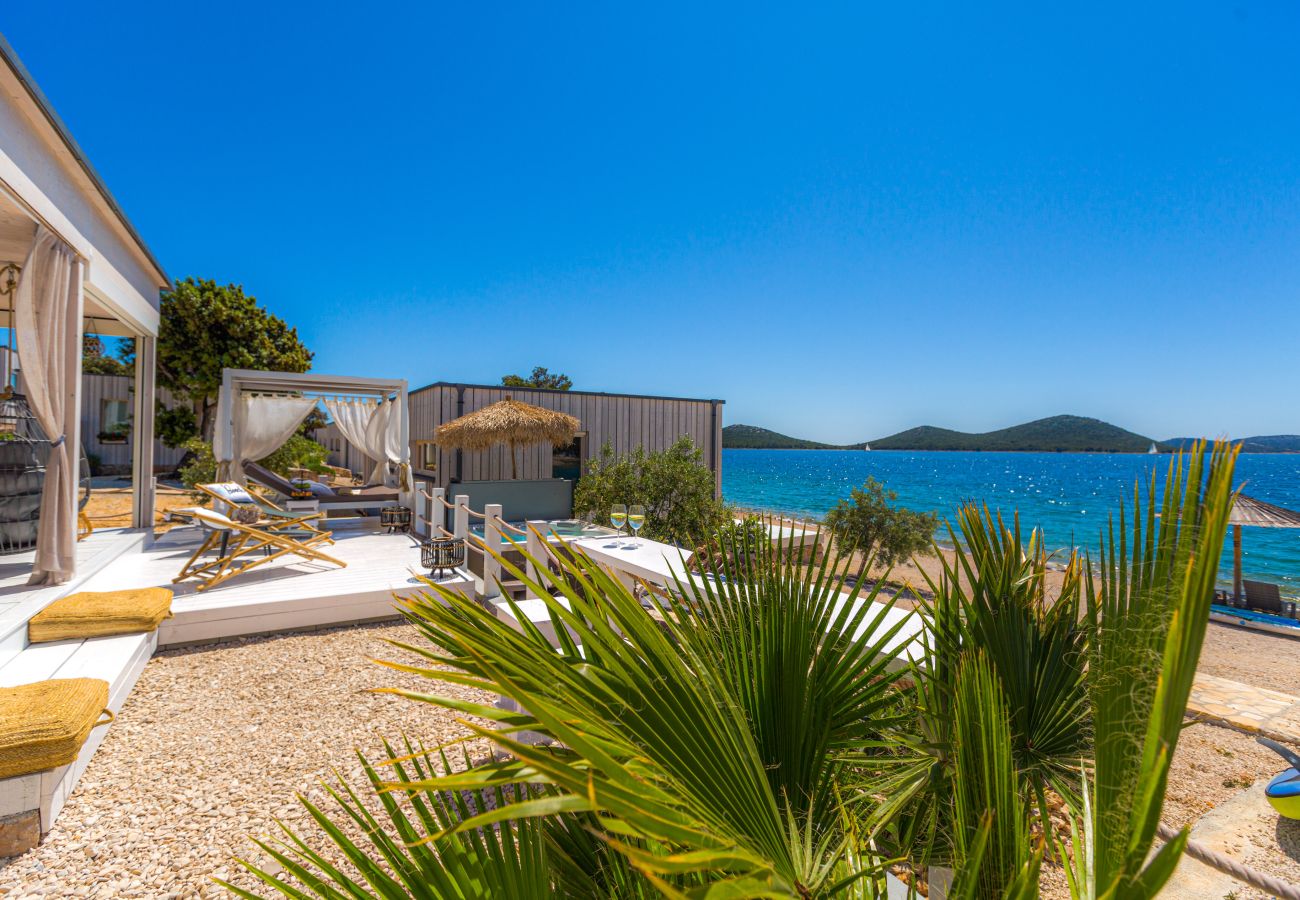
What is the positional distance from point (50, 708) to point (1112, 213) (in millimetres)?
27122

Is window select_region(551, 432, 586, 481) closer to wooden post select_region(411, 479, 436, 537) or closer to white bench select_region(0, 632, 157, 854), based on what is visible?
wooden post select_region(411, 479, 436, 537)

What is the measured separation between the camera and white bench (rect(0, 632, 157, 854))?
8.21ft

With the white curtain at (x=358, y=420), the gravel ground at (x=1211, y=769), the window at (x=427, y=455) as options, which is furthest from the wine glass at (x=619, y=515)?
the gravel ground at (x=1211, y=769)

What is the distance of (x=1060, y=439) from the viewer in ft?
141

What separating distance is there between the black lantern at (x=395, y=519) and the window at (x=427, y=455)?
3856 mm

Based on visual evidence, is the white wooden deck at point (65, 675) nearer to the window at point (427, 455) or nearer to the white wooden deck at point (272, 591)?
the white wooden deck at point (272, 591)

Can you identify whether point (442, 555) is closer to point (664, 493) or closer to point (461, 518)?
point (461, 518)

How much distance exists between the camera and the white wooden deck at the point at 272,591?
16.6ft

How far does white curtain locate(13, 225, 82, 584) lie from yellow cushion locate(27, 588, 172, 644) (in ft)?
1.87

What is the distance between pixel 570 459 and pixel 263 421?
662 cm

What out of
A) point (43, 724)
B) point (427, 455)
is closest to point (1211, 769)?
point (43, 724)

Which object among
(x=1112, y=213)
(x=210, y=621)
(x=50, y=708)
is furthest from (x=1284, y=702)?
(x=1112, y=213)

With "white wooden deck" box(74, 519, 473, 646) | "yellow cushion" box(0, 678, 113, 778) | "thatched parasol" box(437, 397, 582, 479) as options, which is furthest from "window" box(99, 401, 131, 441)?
"yellow cushion" box(0, 678, 113, 778)

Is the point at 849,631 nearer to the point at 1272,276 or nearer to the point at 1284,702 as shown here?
the point at 1284,702
